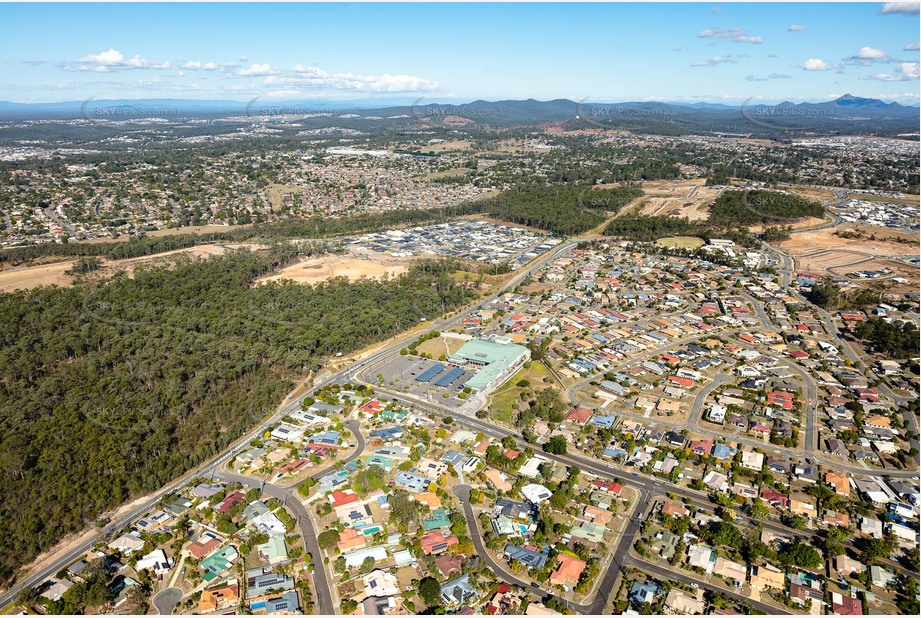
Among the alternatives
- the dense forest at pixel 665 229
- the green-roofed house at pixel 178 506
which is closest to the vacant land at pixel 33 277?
the green-roofed house at pixel 178 506

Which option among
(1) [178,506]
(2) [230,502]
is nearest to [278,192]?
(1) [178,506]

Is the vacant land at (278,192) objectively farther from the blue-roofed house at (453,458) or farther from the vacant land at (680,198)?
the blue-roofed house at (453,458)

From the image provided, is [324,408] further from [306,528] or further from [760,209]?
[760,209]

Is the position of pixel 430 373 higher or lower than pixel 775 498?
higher

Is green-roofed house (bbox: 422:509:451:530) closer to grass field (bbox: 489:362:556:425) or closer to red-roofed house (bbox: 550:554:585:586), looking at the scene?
red-roofed house (bbox: 550:554:585:586)

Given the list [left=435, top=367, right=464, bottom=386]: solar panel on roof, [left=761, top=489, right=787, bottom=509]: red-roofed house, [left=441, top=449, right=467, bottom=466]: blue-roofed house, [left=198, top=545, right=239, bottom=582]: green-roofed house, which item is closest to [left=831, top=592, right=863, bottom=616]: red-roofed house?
[left=761, top=489, right=787, bottom=509]: red-roofed house

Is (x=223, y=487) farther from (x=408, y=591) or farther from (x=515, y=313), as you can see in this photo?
(x=515, y=313)

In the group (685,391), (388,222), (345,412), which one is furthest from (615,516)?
(388,222)
